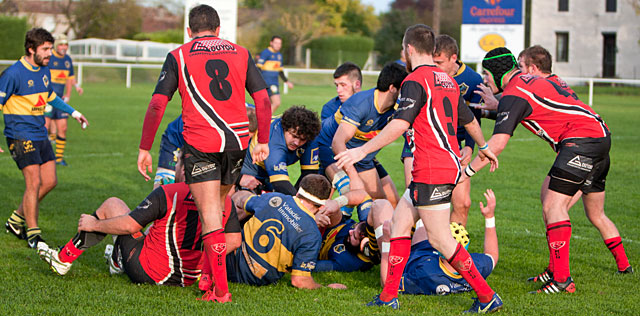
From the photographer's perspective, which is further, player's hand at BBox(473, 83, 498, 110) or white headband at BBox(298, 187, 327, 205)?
player's hand at BBox(473, 83, 498, 110)

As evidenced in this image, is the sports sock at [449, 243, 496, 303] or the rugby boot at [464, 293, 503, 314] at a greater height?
the sports sock at [449, 243, 496, 303]

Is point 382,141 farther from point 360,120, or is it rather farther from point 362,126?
point 362,126

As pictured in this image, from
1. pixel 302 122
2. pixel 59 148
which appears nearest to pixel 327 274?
pixel 302 122

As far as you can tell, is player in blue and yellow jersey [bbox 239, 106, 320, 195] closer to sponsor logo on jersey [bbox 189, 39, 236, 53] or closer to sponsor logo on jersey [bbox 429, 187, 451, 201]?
sponsor logo on jersey [bbox 189, 39, 236, 53]

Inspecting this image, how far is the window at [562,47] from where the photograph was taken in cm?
5069

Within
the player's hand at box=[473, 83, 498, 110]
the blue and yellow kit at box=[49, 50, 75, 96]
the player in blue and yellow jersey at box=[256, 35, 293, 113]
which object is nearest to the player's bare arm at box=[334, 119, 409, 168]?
the player's hand at box=[473, 83, 498, 110]

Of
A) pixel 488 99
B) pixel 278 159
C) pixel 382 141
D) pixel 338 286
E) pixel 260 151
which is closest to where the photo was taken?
pixel 382 141

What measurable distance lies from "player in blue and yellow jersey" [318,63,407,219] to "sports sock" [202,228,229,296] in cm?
169

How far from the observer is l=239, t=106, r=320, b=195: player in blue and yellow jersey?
6.82 meters

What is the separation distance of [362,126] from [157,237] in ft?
8.47

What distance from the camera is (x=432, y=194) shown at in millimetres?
5027

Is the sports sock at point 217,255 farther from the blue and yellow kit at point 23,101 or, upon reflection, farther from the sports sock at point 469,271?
the blue and yellow kit at point 23,101

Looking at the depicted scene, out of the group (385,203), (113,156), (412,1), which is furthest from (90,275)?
(412,1)

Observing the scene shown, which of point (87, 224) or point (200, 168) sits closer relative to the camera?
point (200, 168)
